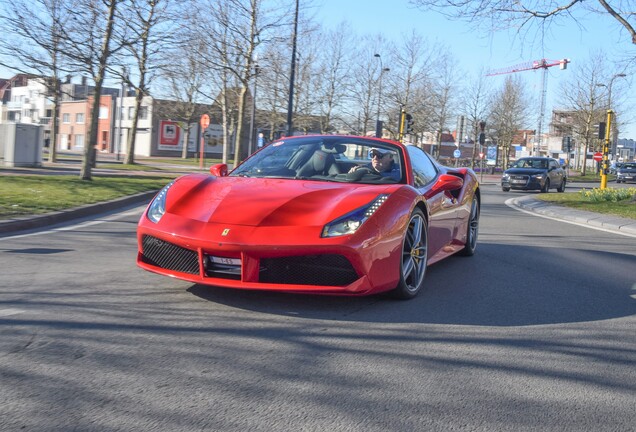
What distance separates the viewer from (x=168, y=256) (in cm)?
464

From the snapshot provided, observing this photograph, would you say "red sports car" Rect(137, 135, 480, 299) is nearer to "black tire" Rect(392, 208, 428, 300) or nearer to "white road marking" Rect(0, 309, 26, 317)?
"black tire" Rect(392, 208, 428, 300)

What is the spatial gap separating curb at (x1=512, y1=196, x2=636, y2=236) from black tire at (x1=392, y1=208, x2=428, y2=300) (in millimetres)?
8433

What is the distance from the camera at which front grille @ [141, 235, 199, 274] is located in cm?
452

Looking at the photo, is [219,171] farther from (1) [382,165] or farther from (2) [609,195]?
(2) [609,195]

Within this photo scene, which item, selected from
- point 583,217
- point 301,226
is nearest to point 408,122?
point 583,217

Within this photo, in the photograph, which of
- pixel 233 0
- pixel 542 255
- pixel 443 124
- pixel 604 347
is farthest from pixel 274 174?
pixel 443 124

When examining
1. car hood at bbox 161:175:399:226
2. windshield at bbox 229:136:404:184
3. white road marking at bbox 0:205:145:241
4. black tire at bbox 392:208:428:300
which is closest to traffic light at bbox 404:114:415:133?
white road marking at bbox 0:205:145:241

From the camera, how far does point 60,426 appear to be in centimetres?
262

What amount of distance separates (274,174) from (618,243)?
278 inches

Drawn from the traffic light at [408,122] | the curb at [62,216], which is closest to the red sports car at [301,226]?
the curb at [62,216]

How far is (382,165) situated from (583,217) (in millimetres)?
10656

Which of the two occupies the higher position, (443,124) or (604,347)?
(443,124)

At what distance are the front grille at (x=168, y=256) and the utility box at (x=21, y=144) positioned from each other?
63.6 feet

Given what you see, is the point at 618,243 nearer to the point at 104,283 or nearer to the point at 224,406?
the point at 104,283
